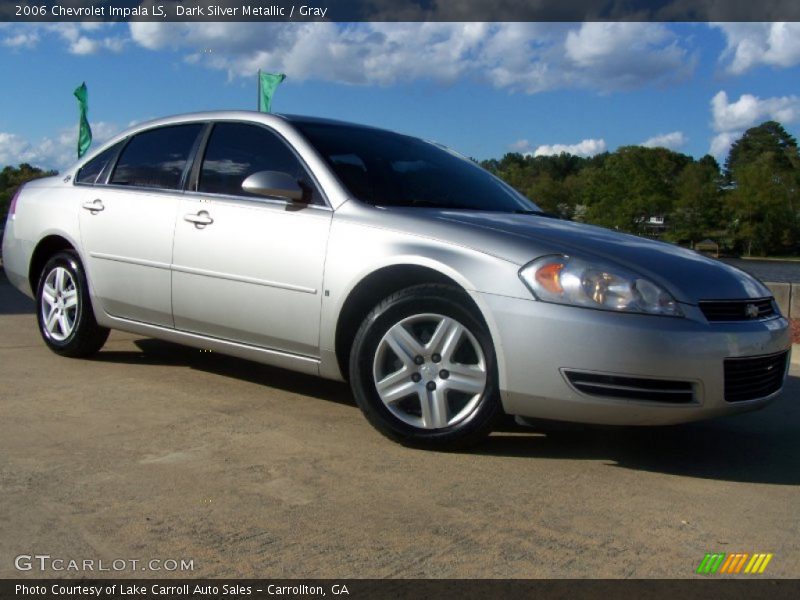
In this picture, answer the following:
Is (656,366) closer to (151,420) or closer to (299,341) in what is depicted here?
(299,341)

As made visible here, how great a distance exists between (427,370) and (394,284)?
18.8 inches

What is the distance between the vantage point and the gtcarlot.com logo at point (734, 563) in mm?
2752

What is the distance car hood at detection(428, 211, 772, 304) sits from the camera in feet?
12.4

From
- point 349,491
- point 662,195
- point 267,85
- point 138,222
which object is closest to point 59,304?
point 138,222

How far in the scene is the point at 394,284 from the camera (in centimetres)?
419

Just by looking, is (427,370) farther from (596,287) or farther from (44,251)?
(44,251)

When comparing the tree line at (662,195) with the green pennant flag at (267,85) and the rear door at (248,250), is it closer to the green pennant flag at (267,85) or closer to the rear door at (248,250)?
the rear door at (248,250)

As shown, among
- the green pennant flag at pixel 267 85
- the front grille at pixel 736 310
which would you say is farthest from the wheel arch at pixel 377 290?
the green pennant flag at pixel 267 85

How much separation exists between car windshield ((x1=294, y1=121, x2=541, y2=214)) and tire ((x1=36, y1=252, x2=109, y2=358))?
6.19 ft

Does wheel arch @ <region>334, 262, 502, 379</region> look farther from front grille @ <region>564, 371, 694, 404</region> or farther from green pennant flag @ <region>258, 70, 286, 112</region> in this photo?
green pennant flag @ <region>258, 70, 286, 112</region>

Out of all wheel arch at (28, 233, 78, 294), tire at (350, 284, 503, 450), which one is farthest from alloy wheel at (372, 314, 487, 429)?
wheel arch at (28, 233, 78, 294)

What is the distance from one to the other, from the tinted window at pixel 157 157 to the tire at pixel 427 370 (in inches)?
73.2
